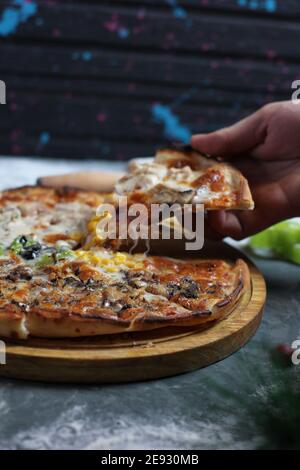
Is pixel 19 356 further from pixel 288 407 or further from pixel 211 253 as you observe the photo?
pixel 211 253

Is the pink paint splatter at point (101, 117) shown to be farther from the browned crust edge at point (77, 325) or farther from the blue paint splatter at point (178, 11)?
the browned crust edge at point (77, 325)

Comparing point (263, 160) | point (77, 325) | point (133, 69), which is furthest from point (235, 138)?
point (133, 69)

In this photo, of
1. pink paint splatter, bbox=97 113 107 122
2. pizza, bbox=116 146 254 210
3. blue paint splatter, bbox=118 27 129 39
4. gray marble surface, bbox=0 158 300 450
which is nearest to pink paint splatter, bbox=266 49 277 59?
blue paint splatter, bbox=118 27 129 39

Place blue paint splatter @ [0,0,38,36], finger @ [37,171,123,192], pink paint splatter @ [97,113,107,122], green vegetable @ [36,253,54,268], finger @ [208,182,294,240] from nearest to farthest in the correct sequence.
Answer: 1. green vegetable @ [36,253,54,268]
2. finger @ [208,182,294,240]
3. finger @ [37,171,123,192]
4. blue paint splatter @ [0,0,38,36]
5. pink paint splatter @ [97,113,107,122]

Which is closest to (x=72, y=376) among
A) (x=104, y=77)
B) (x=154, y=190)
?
(x=154, y=190)

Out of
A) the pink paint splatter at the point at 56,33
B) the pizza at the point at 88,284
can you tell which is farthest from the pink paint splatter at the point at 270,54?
the pizza at the point at 88,284

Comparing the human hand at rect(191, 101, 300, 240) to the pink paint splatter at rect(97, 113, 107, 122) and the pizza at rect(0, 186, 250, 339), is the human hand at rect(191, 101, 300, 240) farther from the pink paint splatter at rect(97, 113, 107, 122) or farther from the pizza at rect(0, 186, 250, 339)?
the pink paint splatter at rect(97, 113, 107, 122)
